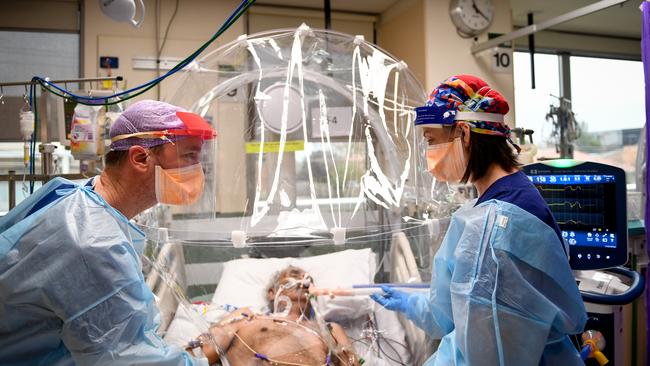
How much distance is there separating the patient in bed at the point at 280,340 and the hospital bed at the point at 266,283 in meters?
0.08

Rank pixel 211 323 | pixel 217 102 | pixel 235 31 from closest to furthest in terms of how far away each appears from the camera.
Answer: pixel 211 323, pixel 217 102, pixel 235 31

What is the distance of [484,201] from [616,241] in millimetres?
767

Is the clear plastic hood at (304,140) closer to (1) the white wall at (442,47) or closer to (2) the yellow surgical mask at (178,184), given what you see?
(2) the yellow surgical mask at (178,184)

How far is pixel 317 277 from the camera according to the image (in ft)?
7.72

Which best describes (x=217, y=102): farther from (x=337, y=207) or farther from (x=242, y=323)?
(x=242, y=323)

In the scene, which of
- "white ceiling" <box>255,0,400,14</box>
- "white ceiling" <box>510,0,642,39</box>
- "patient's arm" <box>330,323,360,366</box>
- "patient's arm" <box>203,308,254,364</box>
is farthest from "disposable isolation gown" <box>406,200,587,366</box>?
"white ceiling" <box>510,0,642,39</box>

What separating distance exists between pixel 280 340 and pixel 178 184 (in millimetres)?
718

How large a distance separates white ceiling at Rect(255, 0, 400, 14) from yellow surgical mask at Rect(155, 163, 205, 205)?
2.79m

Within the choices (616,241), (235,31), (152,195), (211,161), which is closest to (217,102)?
(211,161)

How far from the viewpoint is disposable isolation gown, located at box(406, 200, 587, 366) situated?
113cm

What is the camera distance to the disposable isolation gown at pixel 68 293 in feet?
3.25

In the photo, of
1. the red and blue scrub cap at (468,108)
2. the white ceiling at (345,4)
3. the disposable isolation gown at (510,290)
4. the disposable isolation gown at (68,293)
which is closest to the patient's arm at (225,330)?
the disposable isolation gown at (68,293)

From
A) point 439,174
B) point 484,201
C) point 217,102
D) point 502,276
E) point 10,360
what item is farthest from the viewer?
point 217,102

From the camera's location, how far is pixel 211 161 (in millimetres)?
1670
